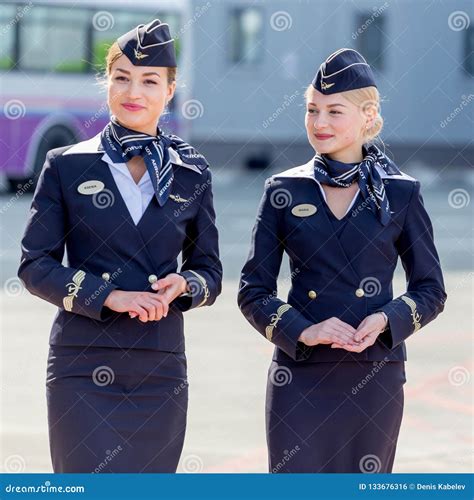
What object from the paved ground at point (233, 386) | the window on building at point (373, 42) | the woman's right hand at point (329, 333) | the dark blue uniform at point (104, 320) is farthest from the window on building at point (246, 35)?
the woman's right hand at point (329, 333)

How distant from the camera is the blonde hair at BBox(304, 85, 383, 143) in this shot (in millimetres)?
4203

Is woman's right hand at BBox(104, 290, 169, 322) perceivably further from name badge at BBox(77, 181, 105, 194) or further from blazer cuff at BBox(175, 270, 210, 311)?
name badge at BBox(77, 181, 105, 194)

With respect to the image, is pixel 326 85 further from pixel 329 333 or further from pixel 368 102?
pixel 329 333

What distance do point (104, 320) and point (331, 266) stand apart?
2.42 feet

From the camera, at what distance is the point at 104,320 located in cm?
409

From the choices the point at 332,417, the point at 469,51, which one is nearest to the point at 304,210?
the point at 332,417

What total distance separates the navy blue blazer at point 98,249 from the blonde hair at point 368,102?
594 mm

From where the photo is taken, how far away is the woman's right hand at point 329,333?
4.00 m

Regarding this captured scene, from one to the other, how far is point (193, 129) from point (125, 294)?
2503 centimetres

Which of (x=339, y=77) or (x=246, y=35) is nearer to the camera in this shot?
(x=339, y=77)

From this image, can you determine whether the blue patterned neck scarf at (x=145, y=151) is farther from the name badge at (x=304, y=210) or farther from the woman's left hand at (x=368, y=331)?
the woman's left hand at (x=368, y=331)

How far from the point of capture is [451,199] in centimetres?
2314
